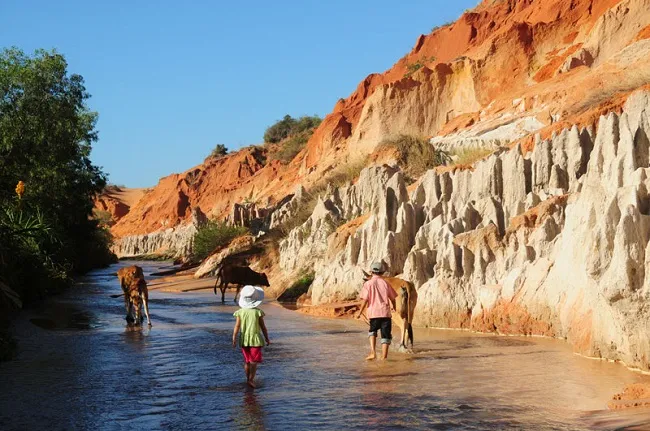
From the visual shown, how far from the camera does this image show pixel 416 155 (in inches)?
1567

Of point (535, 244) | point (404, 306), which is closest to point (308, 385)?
point (404, 306)

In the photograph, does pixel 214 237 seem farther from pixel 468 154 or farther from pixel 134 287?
pixel 134 287

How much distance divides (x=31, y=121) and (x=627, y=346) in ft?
73.1

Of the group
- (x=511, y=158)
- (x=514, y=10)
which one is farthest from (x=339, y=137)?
(x=511, y=158)

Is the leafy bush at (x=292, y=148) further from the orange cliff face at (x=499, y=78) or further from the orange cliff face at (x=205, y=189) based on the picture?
the orange cliff face at (x=499, y=78)

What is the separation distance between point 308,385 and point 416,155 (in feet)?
98.8

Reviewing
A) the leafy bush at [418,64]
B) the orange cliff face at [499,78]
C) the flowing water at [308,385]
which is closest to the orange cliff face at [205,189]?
the orange cliff face at [499,78]

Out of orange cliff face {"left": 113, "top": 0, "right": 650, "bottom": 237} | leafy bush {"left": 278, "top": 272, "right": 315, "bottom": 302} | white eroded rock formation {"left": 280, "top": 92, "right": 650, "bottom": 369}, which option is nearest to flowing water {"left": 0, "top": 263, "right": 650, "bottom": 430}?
white eroded rock formation {"left": 280, "top": 92, "right": 650, "bottom": 369}

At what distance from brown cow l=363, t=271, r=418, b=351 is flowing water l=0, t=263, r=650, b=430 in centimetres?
36

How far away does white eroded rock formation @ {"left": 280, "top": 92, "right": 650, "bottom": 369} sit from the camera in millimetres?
10969

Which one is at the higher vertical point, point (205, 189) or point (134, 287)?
point (205, 189)

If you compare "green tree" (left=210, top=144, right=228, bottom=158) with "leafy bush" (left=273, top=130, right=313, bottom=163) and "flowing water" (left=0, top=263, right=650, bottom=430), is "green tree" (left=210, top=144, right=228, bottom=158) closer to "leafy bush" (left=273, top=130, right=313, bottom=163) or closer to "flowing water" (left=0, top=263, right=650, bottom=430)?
"leafy bush" (left=273, top=130, right=313, bottom=163)

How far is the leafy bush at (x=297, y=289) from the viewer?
26828 mm

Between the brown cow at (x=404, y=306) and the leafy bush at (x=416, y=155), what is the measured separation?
2225 cm
